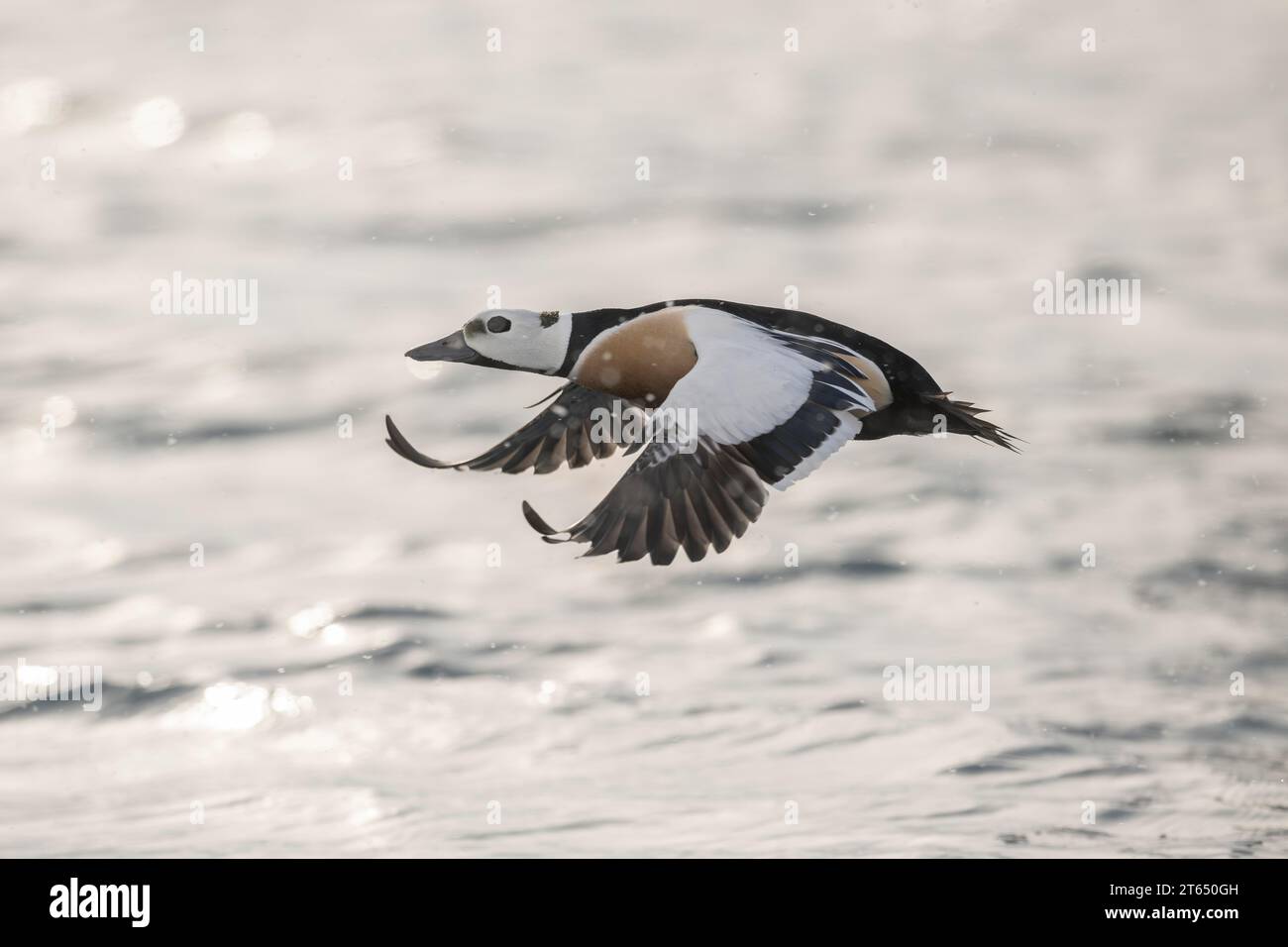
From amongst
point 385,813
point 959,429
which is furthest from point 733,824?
point 959,429

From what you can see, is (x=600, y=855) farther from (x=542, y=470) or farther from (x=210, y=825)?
(x=542, y=470)

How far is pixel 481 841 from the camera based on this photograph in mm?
11711

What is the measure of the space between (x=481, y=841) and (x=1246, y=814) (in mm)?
6180

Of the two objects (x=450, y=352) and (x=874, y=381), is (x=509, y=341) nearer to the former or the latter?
(x=450, y=352)

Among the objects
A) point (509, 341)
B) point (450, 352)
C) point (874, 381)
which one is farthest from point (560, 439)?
point (874, 381)

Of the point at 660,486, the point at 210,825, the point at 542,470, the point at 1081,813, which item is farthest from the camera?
the point at 1081,813

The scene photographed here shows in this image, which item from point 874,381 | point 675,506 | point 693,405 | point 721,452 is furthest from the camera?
point 874,381

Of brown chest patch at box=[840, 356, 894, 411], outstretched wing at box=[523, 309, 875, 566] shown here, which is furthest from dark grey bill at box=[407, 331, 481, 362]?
brown chest patch at box=[840, 356, 894, 411]

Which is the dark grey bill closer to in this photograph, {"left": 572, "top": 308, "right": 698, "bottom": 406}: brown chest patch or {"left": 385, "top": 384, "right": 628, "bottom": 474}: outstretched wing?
{"left": 572, "top": 308, "right": 698, "bottom": 406}: brown chest patch

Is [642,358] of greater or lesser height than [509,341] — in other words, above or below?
below

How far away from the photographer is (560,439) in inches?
341

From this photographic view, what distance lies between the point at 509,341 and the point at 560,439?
0.85m

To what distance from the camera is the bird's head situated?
7969mm

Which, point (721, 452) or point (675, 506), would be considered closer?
point (675, 506)
